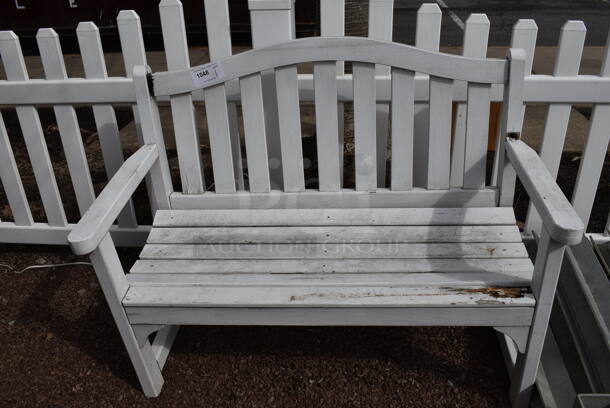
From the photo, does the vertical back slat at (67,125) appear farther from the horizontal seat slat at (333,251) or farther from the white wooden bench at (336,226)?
the horizontal seat slat at (333,251)

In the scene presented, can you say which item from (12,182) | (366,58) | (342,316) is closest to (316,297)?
(342,316)

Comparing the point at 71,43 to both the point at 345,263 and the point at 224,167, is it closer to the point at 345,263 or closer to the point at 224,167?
the point at 224,167

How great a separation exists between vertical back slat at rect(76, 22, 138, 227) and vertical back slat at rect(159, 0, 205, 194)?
1.00 ft

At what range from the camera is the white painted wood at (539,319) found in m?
1.54

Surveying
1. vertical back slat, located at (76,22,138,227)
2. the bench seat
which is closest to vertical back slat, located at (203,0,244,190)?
vertical back slat, located at (76,22,138,227)

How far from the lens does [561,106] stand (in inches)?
Answer: 91.7

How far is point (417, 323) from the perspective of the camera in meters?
1.73

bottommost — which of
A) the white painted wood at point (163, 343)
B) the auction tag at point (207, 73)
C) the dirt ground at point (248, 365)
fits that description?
the dirt ground at point (248, 365)

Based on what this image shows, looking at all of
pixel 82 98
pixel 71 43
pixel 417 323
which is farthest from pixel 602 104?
pixel 71 43

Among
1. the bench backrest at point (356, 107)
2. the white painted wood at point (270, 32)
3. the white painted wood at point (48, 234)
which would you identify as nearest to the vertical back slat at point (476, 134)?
the bench backrest at point (356, 107)

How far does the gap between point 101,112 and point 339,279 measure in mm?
1510

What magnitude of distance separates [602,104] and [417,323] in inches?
54.3

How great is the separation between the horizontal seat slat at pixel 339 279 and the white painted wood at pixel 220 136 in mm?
498

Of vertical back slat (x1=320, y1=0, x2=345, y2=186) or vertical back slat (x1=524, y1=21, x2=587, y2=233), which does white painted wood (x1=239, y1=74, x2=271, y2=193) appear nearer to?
vertical back slat (x1=320, y1=0, x2=345, y2=186)
